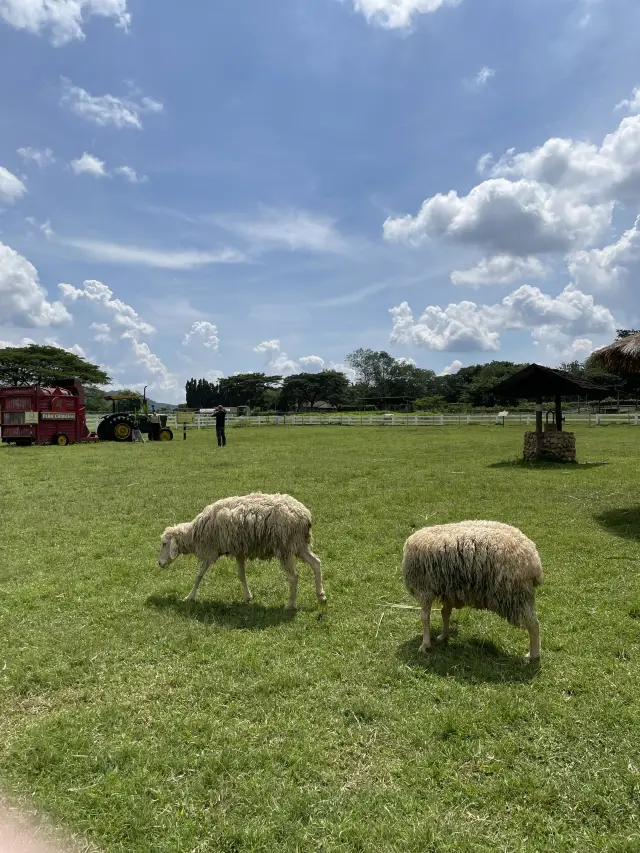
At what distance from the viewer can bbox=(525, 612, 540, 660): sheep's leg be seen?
153 inches

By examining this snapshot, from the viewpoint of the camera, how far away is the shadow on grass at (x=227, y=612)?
4.79m

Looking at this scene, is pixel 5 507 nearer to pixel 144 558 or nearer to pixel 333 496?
pixel 144 558

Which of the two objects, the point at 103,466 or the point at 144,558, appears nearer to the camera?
the point at 144,558

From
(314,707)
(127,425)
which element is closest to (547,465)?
(314,707)

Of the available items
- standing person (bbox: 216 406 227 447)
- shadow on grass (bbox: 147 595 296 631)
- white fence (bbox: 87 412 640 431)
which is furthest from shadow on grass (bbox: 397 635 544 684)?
white fence (bbox: 87 412 640 431)

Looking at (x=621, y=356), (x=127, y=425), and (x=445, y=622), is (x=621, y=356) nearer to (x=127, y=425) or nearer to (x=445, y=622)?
(x=445, y=622)

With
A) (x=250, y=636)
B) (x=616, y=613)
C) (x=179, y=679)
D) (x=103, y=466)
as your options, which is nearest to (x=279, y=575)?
(x=250, y=636)

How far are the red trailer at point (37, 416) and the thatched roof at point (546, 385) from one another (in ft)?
63.4

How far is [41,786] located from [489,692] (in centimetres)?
280

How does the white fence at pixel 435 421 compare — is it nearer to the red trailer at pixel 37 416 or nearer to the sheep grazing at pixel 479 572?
the red trailer at pixel 37 416

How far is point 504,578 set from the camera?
3895 millimetres

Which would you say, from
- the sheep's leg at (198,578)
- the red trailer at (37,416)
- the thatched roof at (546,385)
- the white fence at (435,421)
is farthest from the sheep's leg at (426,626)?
the white fence at (435,421)

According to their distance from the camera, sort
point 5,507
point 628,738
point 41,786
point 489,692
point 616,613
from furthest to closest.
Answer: point 5,507 < point 616,613 < point 489,692 < point 628,738 < point 41,786

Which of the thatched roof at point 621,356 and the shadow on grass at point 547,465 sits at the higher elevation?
the thatched roof at point 621,356
